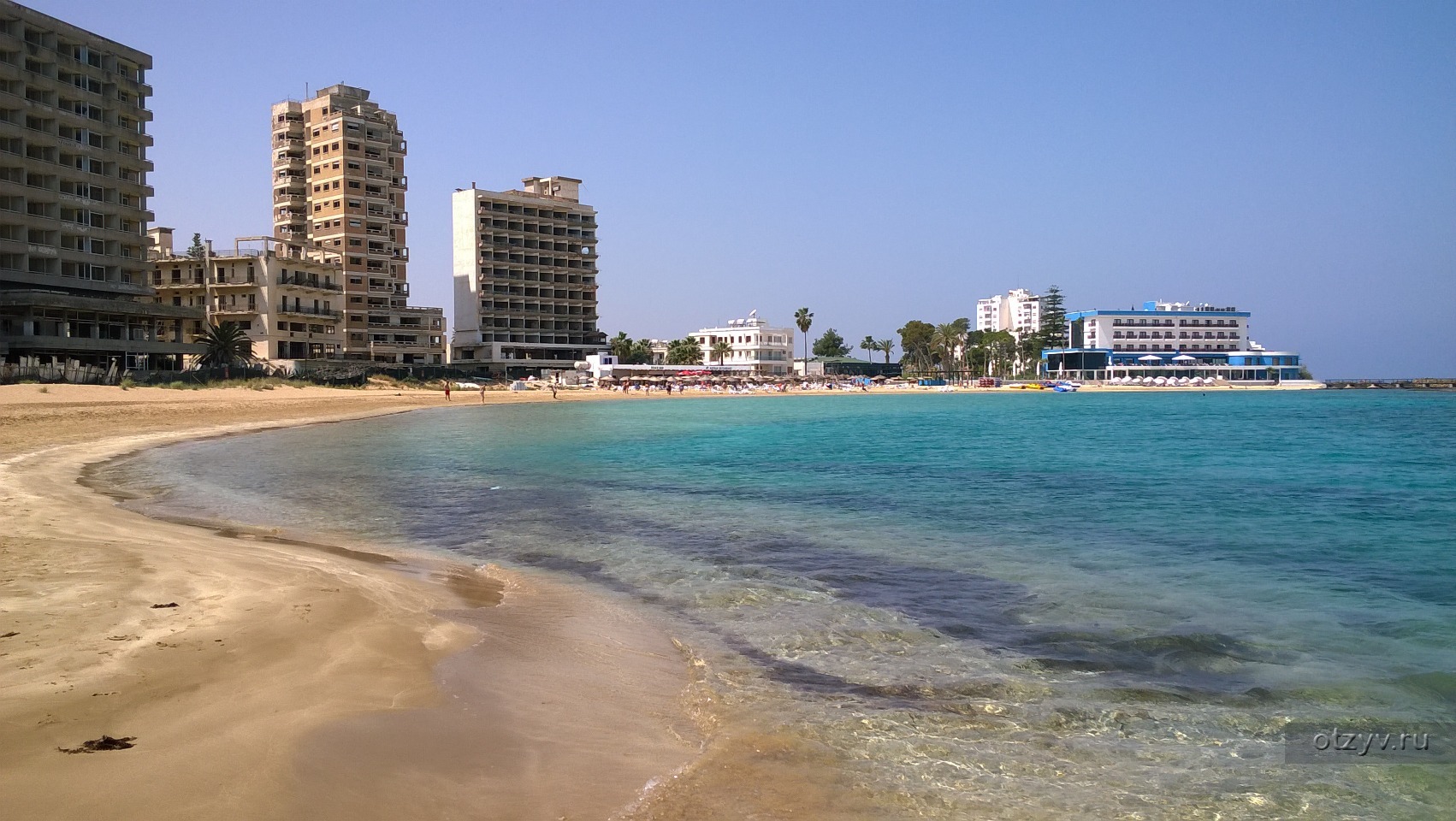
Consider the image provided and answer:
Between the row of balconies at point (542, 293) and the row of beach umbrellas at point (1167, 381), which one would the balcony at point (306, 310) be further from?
the row of beach umbrellas at point (1167, 381)

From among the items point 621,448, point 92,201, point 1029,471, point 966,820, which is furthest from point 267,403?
point 966,820

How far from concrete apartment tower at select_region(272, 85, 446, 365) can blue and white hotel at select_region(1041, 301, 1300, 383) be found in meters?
118

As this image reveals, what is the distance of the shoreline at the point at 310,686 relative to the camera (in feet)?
15.6

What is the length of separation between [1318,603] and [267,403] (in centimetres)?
5746

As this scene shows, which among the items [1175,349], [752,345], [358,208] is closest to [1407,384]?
[1175,349]

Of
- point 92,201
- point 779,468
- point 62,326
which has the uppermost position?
point 92,201

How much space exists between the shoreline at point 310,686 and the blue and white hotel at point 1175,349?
166682 millimetres

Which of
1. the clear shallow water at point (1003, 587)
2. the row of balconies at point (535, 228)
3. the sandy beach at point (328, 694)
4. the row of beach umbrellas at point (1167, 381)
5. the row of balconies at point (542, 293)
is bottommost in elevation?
the clear shallow water at point (1003, 587)

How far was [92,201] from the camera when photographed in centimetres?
6594

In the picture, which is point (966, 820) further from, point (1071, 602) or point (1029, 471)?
point (1029, 471)

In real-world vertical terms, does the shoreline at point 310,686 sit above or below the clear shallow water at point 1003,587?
above

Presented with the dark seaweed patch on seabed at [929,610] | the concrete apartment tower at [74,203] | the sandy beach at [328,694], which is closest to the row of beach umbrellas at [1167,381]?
the concrete apartment tower at [74,203]

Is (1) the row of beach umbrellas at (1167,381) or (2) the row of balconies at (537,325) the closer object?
(2) the row of balconies at (537,325)

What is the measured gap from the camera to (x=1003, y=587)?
11844 millimetres
